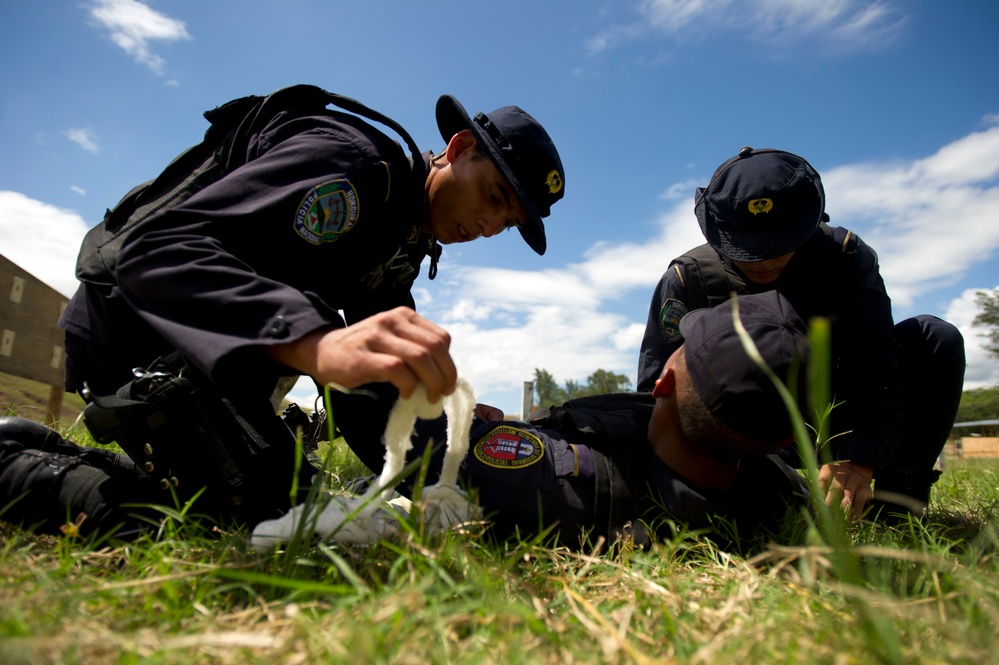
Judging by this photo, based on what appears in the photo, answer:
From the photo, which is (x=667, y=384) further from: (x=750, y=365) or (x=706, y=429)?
(x=750, y=365)

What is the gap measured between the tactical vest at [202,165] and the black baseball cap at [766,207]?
1.44 m

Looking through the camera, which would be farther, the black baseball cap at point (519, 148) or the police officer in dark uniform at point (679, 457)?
the black baseball cap at point (519, 148)

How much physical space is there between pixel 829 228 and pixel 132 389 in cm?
284

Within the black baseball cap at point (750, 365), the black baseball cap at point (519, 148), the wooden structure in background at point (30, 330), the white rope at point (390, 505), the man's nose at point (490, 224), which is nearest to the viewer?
the white rope at point (390, 505)

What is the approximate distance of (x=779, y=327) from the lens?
1.63 metres

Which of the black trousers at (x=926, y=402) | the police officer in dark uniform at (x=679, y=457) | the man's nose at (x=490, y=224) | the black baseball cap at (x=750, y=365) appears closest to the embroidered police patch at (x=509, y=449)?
the police officer in dark uniform at (x=679, y=457)

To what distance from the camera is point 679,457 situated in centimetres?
183

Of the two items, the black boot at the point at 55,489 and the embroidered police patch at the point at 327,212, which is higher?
the embroidered police patch at the point at 327,212

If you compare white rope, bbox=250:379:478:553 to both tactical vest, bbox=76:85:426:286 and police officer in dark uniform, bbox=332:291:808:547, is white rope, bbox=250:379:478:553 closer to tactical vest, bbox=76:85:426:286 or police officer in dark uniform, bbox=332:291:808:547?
police officer in dark uniform, bbox=332:291:808:547

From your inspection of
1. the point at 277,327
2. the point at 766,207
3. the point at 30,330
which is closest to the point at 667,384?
the point at 766,207

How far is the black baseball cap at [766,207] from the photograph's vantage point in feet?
8.10

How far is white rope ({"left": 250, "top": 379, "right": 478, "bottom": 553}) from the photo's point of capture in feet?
4.09

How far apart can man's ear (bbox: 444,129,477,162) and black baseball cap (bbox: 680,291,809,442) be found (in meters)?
1.26

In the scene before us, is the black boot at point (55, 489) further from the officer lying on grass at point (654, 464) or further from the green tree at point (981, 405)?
the green tree at point (981, 405)
